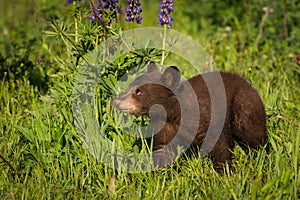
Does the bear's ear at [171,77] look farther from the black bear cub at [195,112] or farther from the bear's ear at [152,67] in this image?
the bear's ear at [152,67]

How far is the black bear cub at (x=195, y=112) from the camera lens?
16.0ft

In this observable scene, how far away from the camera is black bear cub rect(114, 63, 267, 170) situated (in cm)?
489

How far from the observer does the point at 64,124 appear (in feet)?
15.9

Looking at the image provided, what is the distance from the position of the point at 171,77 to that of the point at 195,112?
1.30ft

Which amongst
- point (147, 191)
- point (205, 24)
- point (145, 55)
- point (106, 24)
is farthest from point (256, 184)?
point (205, 24)

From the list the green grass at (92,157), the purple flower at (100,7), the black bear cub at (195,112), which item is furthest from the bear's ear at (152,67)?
the purple flower at (100,7)

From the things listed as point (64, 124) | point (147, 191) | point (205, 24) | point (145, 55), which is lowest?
point (147, 191)

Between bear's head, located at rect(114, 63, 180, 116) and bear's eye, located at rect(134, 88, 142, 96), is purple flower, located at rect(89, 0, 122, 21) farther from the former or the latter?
bear's eye, located at rect(134, 88, 142, 96)

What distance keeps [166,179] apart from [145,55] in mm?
1070

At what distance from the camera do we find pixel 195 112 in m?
4.96

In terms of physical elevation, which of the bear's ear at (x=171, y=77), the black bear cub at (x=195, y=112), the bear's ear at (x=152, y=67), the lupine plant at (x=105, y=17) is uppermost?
the lupine plant at (x=105, y=17)

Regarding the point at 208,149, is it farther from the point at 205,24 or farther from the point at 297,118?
the point at 205,24

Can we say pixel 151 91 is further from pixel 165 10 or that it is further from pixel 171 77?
pixel 165 10

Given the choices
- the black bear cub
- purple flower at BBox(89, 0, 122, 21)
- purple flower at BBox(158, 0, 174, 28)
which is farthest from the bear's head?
purple flower at BBox(89, 0, 122, 21)
